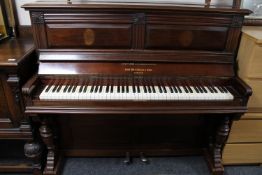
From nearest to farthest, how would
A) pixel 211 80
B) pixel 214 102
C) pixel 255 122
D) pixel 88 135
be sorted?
1. pixel 214 102
2. pixel 211 80
3. pixel 255 122
4. pixel 88 135

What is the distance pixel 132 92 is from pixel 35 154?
34.9 inches

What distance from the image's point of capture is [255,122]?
5.83 ft

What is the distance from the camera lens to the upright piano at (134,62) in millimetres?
1432

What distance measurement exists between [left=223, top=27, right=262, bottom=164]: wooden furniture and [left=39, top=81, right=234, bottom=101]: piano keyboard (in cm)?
24

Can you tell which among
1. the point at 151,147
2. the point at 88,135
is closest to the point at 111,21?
the point at 88,135

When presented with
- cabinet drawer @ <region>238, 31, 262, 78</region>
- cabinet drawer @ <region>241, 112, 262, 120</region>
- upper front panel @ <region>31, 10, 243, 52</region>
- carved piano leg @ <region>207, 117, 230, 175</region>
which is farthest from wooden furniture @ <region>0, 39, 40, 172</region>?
cabinet drawer @ <region>241, 112, 262, 120</region>

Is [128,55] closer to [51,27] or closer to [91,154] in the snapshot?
[51,27]

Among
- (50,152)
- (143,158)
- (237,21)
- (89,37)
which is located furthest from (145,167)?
(237,21)

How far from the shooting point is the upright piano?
143 centimetres

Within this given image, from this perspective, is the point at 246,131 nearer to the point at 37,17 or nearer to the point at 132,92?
the point at 132,92

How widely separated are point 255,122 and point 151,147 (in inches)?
34.4

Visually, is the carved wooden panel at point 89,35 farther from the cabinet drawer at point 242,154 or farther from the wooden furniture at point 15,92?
the cabinet drawer at point 242,154

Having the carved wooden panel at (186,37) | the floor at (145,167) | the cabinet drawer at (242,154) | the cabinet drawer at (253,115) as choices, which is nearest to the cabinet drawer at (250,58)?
the carved wooden panel at (186,37)

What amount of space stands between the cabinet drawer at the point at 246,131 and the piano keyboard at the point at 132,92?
42 cm
